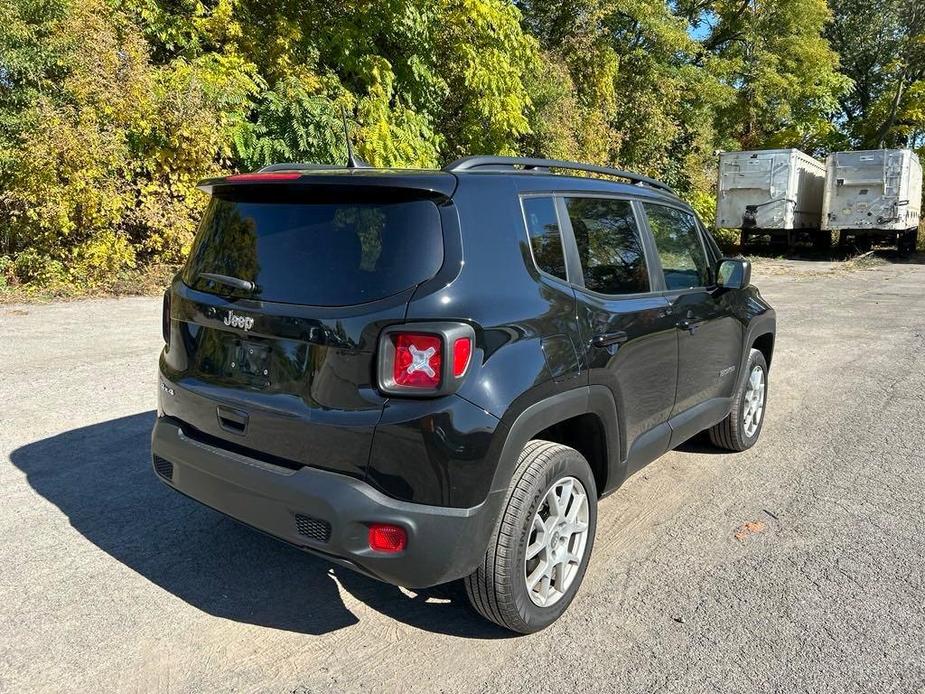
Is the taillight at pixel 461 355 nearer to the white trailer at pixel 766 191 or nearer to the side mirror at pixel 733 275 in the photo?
the side mirror at pixel 733 275

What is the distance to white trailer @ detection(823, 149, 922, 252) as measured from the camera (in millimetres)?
19891

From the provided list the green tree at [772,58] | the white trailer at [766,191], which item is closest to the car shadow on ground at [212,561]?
the white trailer at [766,191]

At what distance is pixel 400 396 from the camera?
2.43 metres

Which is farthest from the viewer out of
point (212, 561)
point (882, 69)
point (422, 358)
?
point (882, 69)

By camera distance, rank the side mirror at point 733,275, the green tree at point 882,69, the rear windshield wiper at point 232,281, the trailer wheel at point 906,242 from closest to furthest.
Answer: the rear windshield wiper at point 232,281
the side mirror at point 733,275
the trailer wheel at point 906,242
the green tree at point 882,69

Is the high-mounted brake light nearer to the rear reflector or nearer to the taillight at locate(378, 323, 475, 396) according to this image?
the taillight at locate(378, 323, 475, 396)

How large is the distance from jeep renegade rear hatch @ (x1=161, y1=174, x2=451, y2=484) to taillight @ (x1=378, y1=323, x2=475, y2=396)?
0.06 m

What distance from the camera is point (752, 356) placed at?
16.3ft

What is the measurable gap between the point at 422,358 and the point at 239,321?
2.67 ft

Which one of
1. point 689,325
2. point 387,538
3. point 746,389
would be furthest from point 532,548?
point 746,389

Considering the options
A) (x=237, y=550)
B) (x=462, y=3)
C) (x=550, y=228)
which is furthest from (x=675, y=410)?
(x=462, y=3)

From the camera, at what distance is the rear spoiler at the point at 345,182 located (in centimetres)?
264

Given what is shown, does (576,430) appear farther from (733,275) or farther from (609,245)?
(733,275)

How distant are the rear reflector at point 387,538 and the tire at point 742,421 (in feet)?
9.56
